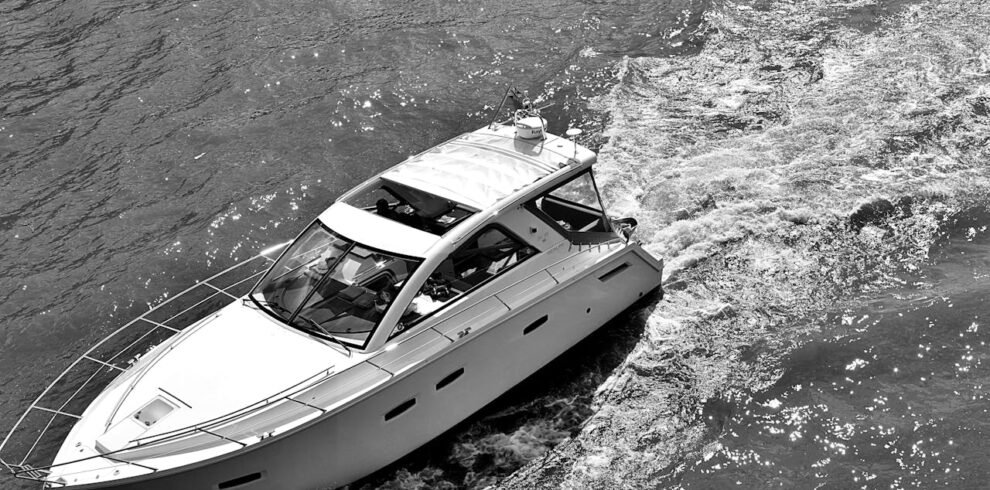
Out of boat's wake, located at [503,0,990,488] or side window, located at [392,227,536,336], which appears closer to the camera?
side window, located at [392,227,536,336]

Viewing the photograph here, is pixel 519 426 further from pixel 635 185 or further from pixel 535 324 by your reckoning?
pixel 635 185

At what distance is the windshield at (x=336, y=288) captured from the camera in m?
9.63

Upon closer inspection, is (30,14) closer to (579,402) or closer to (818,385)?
(579,402)

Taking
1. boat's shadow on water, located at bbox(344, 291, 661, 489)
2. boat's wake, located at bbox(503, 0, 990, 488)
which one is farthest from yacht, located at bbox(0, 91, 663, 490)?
boat's wake, located at bbox(503, 0, 990, 488)

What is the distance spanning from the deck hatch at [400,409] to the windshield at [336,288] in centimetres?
74

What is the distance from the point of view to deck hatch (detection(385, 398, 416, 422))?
9.32 m

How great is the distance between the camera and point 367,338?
9414 mm

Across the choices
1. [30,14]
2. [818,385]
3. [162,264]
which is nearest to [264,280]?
[162,264]

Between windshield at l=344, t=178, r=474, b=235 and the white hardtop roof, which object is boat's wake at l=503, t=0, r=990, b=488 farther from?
windshield at l=344, t=178, r=474, b=235

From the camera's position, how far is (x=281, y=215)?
13.8 metres

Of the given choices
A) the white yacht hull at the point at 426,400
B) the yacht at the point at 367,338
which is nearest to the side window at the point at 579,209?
the yacht at the point at 367,338

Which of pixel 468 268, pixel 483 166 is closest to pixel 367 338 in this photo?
pixel 468 268

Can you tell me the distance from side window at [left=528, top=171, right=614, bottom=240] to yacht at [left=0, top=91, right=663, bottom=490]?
0.09ft

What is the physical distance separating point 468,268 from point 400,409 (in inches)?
73.0
